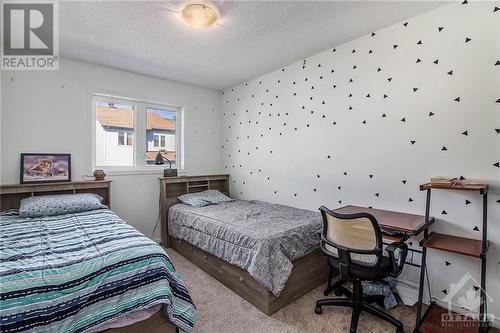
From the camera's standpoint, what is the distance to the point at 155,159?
3.73 m

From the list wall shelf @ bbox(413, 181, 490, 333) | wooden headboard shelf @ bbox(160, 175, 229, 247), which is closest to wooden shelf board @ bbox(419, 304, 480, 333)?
wall shelf @ bbox(413, 181, 490, 333)

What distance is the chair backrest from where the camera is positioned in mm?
1678

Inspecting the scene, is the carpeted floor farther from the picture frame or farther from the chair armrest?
the picture frame

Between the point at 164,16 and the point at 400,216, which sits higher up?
the point at 164,16

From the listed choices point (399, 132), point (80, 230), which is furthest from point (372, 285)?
point (80, 230)

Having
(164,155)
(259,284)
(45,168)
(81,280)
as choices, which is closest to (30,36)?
(45,168)

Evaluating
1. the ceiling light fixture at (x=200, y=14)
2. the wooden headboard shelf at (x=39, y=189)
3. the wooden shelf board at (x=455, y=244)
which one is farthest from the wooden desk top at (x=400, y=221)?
the wooden headboard shelf at (x=39, y=189)

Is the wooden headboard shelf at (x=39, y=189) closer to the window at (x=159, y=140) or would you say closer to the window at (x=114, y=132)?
the window at (x=114, y=132)

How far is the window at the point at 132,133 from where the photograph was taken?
3.30 m

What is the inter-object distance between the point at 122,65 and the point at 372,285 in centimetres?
373

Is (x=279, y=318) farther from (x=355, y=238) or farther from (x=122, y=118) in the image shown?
(x=122, y=118)

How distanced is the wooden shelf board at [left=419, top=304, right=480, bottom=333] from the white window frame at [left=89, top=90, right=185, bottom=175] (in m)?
3.36

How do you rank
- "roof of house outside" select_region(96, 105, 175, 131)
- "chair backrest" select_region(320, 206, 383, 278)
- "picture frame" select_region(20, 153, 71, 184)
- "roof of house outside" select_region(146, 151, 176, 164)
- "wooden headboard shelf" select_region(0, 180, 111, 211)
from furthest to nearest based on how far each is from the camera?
"roof of house outside" select_region(146, 151, 176, 164), "roof of house outside" select_region(96, 105, 175, 131), "picture frame" select_region(20, 153, 71, 184), "wooden headboard shelf" select_region(0, 180, 111, 211), "chair backrest" select_region(320, 206, 383, 278)

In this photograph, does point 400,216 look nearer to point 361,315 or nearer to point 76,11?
point 361,315
